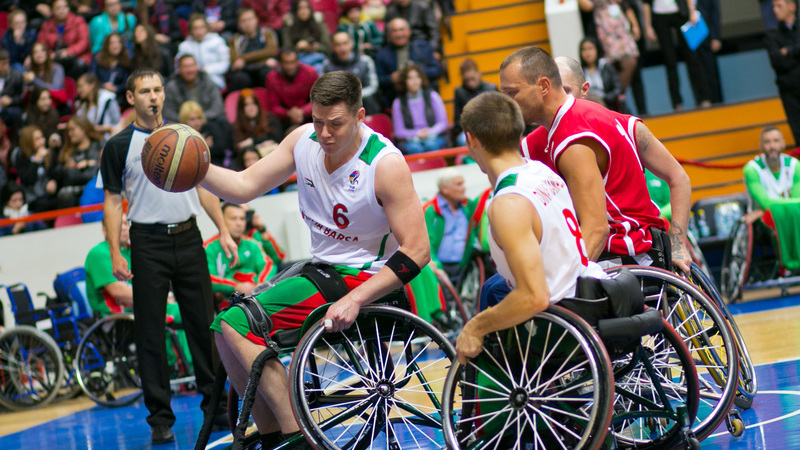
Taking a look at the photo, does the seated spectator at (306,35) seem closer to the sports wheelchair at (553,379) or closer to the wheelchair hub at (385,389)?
the wheelchair hub at (385,389)

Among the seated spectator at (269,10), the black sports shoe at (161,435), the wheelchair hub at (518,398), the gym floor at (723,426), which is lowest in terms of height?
the gym floor at (723,426)

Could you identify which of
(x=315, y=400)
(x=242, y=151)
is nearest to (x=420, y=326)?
(x=315, y=400)

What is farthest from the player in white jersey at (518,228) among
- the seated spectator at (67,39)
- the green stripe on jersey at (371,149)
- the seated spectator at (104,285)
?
the seated spectator at (67,39)

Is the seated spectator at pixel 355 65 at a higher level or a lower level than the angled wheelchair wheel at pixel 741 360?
higher

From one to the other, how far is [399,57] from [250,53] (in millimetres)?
1633

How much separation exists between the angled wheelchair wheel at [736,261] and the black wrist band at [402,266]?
208 inches

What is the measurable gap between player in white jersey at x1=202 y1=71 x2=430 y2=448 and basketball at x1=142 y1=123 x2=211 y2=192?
166mm

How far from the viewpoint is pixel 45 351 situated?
23.4 feet

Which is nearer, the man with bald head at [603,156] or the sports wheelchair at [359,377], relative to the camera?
the sports wheelchair at [359,377]

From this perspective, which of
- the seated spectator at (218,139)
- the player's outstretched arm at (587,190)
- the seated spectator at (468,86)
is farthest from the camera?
the seated spectator at (468,86)

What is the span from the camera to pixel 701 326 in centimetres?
352

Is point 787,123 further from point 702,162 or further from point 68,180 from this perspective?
point 68,180

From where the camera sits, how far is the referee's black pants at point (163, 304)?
197 inches

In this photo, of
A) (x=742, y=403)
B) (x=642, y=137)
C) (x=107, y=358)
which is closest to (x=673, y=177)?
(x=642, y=137)
